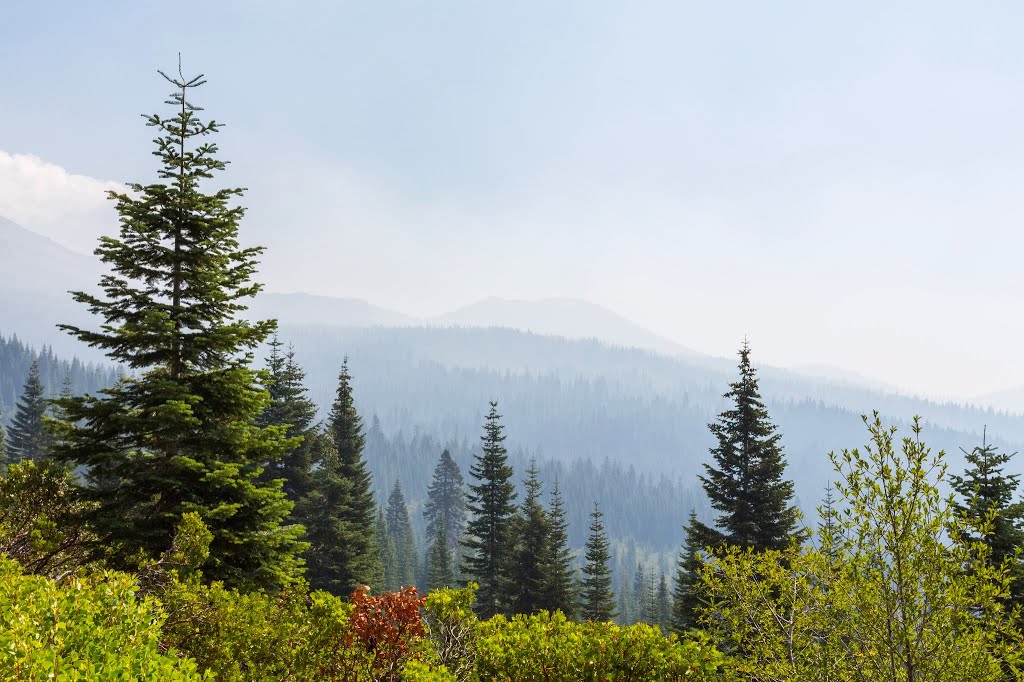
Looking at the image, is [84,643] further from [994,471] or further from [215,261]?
[994,471]

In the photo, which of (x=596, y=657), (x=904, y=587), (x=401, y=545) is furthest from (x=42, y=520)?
(x=401, y=545)

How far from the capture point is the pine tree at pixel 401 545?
2820 inches

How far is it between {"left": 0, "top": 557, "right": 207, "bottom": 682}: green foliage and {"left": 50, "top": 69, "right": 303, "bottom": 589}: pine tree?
5.56 metres

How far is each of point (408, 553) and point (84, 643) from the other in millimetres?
80463

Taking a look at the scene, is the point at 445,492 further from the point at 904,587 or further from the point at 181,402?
the point at 904,587

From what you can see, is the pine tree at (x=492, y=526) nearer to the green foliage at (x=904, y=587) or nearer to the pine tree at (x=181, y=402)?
the pine tree at (x=181, y=402)

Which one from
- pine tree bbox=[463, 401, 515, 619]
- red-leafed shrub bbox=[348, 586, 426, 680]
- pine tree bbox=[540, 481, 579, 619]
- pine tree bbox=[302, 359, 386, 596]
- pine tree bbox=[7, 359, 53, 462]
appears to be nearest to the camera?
red-leafed shrub bbox=[348, 586, 426, 680]

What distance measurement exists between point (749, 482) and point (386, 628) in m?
18.2

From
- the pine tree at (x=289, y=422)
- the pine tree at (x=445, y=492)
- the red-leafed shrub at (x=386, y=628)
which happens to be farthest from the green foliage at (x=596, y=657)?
the pine tree at (x=445, y=492)

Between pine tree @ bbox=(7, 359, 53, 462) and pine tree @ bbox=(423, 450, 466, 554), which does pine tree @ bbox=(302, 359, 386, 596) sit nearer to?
pine tree @ bbox=(7, 359, 53, 462)

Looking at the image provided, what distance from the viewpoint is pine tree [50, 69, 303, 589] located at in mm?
11055

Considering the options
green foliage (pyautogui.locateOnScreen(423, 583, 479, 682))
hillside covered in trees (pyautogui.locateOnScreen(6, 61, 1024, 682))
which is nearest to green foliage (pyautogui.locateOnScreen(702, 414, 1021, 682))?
hillside covered in trees (pyautogui.locateOnScreen(6, 61, 1024, 682))

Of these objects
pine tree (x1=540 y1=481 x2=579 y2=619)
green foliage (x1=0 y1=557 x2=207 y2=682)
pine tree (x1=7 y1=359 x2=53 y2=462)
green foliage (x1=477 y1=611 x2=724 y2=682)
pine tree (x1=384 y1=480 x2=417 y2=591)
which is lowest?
pine tree (x1=384 y1=480 x2=417 y2=591)

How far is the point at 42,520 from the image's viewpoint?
10016 millimetres
